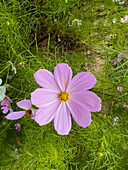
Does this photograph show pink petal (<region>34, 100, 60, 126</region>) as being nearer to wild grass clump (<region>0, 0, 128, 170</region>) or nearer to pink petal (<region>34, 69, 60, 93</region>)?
pink petal (<region>34, 69, 60, 93</region>)

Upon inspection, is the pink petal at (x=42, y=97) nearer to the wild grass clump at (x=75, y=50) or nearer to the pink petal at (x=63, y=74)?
the pink petal at (x=63, y=74)

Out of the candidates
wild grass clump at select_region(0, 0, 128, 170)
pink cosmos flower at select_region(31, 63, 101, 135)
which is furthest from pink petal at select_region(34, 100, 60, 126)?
wild grass clump at select_region(0, 0, 128, 170)

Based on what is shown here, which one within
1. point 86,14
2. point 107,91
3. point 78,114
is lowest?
point 107,91

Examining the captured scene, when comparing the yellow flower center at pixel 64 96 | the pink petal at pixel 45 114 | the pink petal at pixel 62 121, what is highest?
the yellow flower center at pixel 64 96

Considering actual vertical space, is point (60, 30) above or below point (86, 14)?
below

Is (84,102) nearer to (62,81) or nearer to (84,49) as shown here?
(62,81)

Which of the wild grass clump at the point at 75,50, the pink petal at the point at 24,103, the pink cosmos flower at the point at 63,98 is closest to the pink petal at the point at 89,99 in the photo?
the pink cosmos flower at the point at 63,98

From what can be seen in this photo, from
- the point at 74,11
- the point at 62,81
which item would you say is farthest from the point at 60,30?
the point at 62,81
